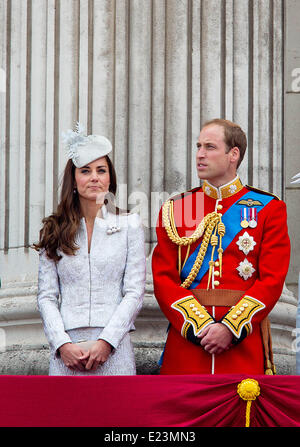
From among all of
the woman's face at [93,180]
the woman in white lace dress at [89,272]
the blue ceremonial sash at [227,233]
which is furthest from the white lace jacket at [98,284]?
the blue ceremonial sash at [227,233]

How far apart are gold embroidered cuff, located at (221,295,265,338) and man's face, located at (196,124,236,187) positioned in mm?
734

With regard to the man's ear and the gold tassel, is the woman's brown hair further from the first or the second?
the gold tassel

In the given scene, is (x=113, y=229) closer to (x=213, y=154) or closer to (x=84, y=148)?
(x=84, y=148)

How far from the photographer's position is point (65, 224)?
5398 mm

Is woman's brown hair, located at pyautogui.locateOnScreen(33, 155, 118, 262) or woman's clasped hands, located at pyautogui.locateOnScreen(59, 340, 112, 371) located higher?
woman's brown hair, located at pyautogui.locateOnScreen(33, 155, 118, 262)

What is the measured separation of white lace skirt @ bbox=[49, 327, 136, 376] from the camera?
510cm

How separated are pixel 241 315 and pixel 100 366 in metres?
0.73

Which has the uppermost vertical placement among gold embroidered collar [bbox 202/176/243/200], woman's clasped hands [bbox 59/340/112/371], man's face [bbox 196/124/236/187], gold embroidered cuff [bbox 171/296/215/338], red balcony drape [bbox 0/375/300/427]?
man's face [bbox 196/124/236/187]

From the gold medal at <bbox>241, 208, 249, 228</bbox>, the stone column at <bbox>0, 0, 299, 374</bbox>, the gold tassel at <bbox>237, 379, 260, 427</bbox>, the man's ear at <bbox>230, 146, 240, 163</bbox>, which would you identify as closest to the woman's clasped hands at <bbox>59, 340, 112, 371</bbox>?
the gold tassel at <bbox>237, 379, 260, 427</bbox>

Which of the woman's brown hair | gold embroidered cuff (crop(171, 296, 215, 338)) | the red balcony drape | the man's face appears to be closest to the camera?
the red balcony drape

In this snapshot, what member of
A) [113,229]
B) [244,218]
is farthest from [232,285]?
[113,229]

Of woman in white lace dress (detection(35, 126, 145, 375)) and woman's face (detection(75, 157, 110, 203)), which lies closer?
woman in white lace dress (detection(35, 126, 145, 375))
